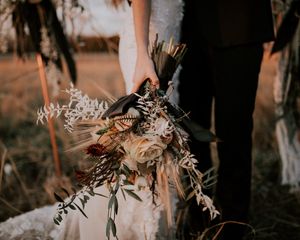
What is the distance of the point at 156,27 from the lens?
4.45 feet

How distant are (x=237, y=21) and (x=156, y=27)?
0.84 ft

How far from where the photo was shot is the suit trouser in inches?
54.0

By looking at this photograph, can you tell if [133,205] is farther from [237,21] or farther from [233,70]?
[237,21]

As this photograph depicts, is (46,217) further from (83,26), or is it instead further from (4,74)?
(4,74)

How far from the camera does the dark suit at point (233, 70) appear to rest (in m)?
1.37

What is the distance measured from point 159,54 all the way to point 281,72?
1403mm

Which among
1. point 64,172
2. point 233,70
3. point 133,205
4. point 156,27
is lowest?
point 64,172

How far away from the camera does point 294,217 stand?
81.6 inches

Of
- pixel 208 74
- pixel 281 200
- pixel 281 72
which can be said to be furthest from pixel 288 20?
pixel 281 200

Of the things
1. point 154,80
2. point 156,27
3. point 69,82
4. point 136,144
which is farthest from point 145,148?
point 69,82

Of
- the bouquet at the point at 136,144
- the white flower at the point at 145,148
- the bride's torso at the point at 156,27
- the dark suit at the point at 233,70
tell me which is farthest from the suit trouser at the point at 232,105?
the white flower at the point at 145,148

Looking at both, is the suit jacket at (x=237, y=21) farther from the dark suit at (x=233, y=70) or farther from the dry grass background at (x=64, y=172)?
the dry grass background at (x=64, y=172)

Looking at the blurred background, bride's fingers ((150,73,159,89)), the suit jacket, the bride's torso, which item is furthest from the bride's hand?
the blurred background

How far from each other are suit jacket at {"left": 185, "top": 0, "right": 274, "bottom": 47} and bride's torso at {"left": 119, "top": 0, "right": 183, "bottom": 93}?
9cm
